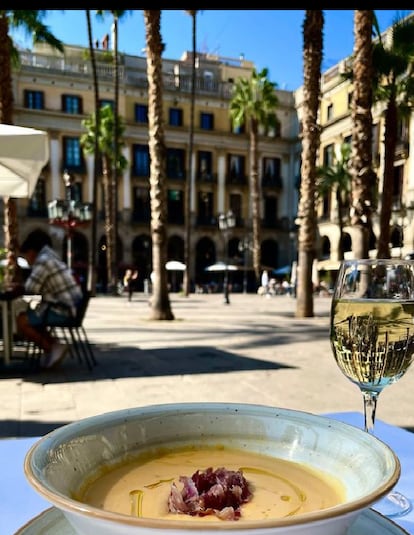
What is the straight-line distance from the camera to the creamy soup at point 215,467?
0.47 metres

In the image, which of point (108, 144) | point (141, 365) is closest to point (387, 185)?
point (141, 365)

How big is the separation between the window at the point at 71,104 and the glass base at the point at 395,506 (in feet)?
119

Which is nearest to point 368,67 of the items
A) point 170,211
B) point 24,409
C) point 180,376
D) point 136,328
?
point 136,328

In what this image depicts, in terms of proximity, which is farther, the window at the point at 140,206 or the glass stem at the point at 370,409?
the window at the point at 140,206

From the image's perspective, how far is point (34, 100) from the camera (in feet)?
108

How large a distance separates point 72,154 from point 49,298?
102 ft

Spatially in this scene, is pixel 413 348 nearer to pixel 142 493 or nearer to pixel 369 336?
pixel 369 336

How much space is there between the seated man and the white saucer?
16.5 feet

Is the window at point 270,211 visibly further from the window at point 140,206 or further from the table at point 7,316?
the table at point 7,316

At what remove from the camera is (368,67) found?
31.9ft

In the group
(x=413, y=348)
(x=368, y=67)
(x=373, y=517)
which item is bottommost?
(x=373, y=517)

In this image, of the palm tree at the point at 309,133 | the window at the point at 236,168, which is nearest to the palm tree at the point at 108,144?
the window at the point at 236,168
